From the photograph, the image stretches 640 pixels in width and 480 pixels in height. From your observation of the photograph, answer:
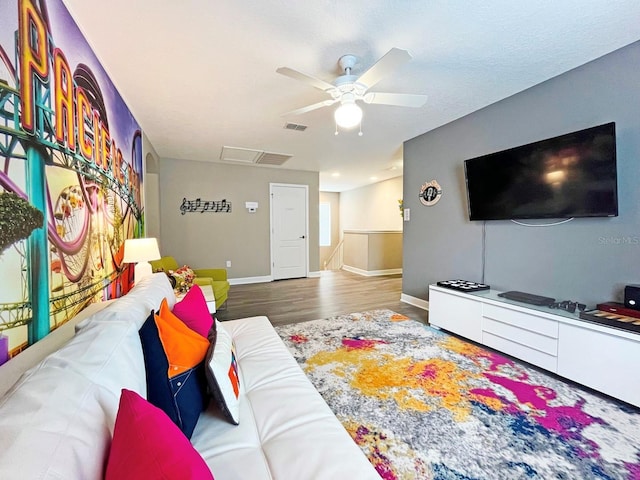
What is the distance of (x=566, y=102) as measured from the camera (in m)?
2.36

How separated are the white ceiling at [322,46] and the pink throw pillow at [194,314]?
1697 millimetres

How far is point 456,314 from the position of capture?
282cm

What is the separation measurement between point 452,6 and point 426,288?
3.09 m

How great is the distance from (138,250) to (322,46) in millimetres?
2177

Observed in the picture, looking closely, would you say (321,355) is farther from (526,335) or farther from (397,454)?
(526,335)

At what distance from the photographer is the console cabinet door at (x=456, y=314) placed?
104 inches

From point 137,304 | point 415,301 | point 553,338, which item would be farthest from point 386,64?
point 415,301

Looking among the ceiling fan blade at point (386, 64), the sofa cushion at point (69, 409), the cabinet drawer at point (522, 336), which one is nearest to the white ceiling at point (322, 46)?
the ceiling fan blade at point (386, 64)

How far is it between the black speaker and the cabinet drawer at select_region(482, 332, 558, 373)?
60cm

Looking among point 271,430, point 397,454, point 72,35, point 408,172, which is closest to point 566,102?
point 408,172

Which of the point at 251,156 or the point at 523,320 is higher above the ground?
the point at 251,156

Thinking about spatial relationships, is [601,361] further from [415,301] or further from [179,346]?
[179,346]

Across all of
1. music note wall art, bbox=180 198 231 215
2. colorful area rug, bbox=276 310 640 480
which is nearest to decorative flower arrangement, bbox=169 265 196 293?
colorful area rug, bbox=276 310 640 480

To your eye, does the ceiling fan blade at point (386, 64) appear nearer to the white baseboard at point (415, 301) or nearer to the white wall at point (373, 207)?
the white baseboard at point (415, 301)
